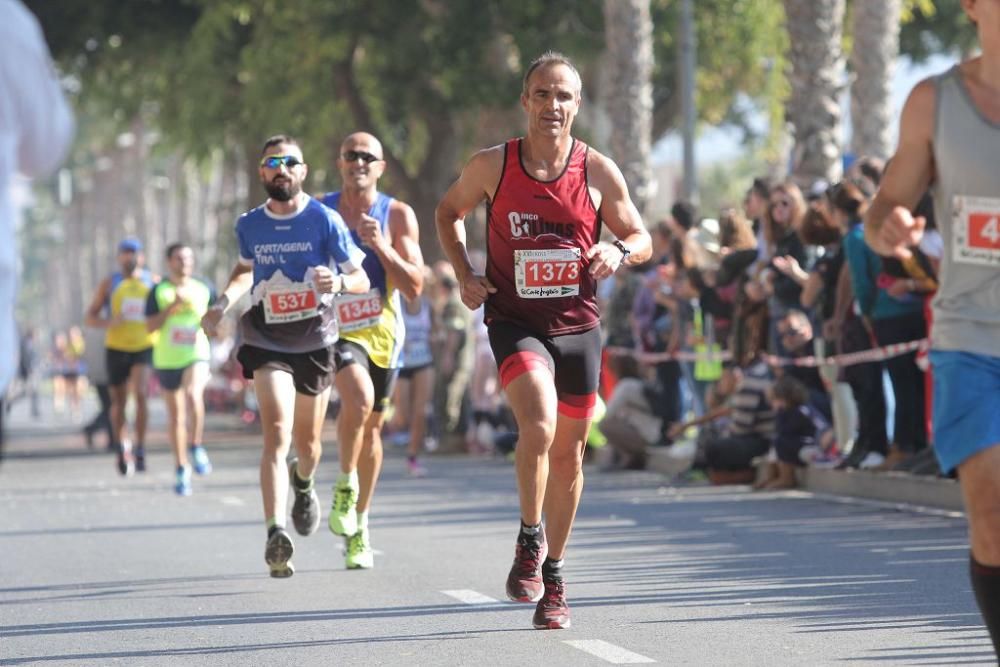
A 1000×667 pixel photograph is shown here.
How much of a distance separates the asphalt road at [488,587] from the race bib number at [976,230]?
1918 mm

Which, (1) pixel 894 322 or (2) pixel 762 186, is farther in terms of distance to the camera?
(2) pixel 762 186

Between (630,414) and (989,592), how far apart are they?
1249cm

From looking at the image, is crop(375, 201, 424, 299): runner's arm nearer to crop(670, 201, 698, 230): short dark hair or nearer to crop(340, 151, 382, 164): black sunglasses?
crop(340, 151, 382, 164): black sunglasses

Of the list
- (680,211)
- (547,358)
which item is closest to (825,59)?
(680,211)

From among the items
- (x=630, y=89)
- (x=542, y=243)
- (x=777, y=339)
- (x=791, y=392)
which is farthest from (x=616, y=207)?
(x=630, y=89)

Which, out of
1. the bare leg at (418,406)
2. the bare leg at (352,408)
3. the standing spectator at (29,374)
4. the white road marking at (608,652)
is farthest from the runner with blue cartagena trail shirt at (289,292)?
the standing spectator at (29,374)

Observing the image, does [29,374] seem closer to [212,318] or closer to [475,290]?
[212,318]

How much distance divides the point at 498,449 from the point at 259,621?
12.6 m

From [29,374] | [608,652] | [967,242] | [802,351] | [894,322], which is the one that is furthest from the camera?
[29,374]

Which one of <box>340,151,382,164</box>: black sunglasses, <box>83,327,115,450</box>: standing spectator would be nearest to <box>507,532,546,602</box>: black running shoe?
<box>340,151,382,164</box>: black sunglasses

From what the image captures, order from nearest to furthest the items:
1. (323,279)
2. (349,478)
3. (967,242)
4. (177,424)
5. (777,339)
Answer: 1. (967,242)
2. (323,279)
3. (349,478)
4. (777,339)
5. (177,424)

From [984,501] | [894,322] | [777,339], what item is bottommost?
[984,501]

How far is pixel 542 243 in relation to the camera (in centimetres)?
845

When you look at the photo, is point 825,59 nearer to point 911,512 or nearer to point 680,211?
point 680,211
